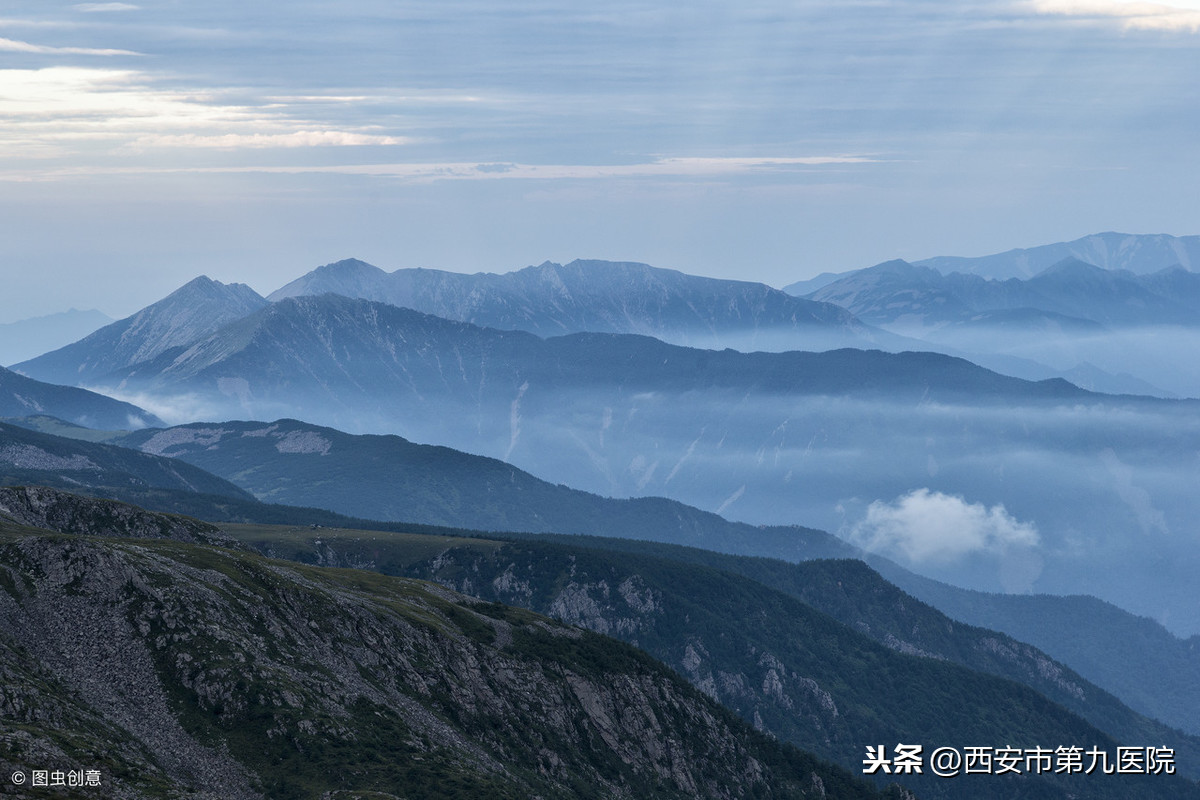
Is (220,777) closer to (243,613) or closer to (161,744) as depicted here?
(161,744)

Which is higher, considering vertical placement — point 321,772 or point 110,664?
point 110,664

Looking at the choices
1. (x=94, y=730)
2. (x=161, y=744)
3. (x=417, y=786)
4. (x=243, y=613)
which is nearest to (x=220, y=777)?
(x=161, y=744)

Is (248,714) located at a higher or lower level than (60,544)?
lower

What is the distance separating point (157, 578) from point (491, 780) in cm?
5791

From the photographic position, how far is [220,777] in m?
157

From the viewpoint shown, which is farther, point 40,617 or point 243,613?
point 243,613

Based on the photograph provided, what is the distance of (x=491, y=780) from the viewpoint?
190375mm

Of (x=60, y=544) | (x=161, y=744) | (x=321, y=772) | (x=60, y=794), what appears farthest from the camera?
(x=60, y=544)

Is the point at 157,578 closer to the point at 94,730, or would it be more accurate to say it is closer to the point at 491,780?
the point at 94,730

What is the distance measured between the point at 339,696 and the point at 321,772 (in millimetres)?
25133

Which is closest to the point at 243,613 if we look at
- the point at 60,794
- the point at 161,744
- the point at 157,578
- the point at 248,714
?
the point at 157,578

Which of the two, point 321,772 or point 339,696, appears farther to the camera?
point 339,696

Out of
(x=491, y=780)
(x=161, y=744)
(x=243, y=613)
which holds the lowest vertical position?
(x=491, y=780)

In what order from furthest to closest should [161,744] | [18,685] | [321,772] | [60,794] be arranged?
[321,772] → [161,744] → [18,685] → [60,794]
